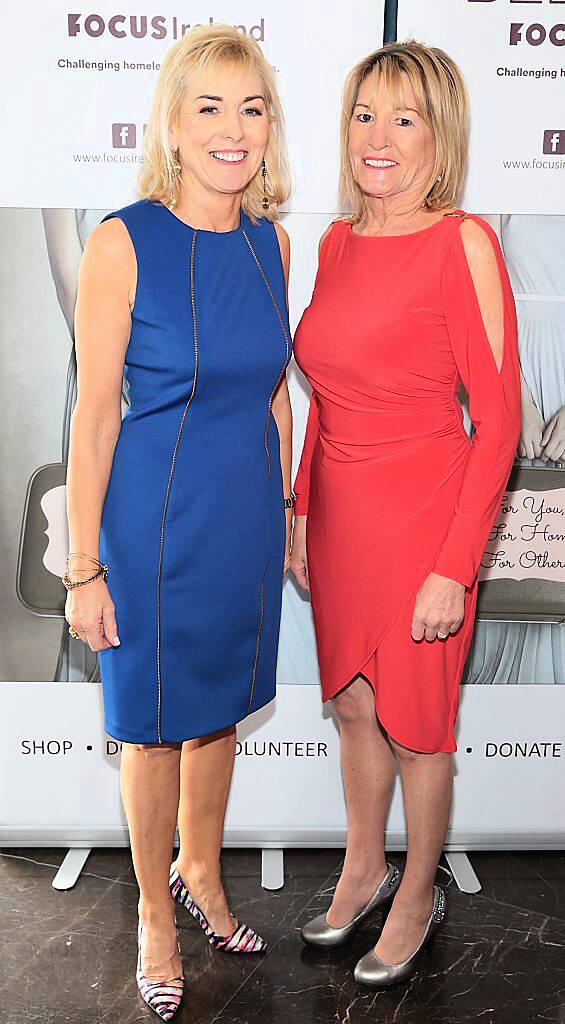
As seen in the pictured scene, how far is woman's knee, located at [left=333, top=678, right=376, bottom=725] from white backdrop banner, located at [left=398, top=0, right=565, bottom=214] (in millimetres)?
1166

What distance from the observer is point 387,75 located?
186cm

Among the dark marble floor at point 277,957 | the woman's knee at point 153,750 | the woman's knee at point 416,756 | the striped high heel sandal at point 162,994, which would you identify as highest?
the woman's knee at point 153,750

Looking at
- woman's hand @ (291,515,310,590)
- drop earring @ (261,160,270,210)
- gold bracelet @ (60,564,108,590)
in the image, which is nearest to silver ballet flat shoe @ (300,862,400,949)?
woman's hand @ (291,515,310,590)

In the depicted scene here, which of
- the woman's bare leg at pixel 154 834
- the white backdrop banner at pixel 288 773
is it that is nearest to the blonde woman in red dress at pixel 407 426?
the woman's bare leg at pixel 154 834

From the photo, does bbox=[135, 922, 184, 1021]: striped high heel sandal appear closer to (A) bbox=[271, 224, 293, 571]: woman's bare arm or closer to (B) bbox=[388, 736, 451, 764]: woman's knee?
(B) bbox=[388, 736, 451, 764]: woman's knee

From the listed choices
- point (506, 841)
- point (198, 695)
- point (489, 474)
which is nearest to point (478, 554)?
point (489, 474)

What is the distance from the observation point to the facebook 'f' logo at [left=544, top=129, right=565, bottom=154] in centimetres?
236

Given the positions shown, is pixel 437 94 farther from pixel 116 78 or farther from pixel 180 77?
pixel 116 78

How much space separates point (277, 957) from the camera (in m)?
2.25

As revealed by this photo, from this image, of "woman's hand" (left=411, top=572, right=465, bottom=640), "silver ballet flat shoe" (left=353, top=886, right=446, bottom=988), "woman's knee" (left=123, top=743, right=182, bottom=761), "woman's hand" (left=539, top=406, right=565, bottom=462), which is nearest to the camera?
"woman's hand" (left=411, top=572, right=465, bottom=640)

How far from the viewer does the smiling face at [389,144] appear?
6.10ft

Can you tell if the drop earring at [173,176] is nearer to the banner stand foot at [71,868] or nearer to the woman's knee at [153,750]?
the woman's knee at [153,750]

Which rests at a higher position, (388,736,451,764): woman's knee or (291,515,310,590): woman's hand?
(291,515,310,590): woman's hand

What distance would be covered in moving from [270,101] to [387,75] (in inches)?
8.8
